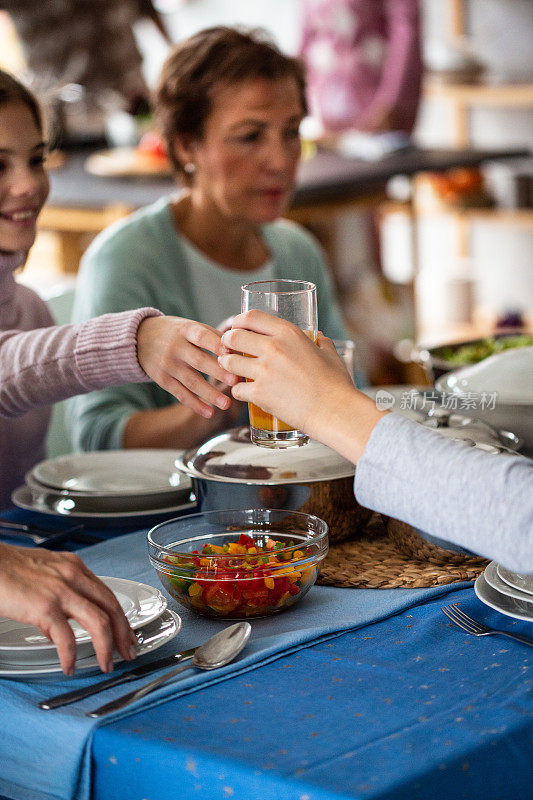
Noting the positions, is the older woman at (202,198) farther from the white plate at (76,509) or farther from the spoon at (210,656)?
the spoon at (210,656)

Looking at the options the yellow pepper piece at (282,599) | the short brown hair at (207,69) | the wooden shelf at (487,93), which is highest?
the wooden shelf at (487,93)

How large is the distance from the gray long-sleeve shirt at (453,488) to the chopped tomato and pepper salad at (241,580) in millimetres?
150

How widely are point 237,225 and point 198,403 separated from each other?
1047 mm

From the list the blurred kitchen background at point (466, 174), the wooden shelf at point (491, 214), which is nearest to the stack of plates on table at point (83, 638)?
the blurred kitchen background at point (466, 174)

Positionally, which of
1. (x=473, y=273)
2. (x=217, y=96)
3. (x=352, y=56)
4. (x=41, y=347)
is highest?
(x=352, y=56)

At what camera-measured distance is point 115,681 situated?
911 mm

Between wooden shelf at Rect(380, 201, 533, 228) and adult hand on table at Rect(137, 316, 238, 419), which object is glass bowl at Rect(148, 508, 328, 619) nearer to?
adult hand on table at Rect(137, 316, 238, 419)

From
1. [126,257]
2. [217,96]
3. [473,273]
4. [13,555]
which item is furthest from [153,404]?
[473,273]

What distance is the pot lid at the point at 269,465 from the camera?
1.20 m

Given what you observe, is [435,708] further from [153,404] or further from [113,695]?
[153,404]

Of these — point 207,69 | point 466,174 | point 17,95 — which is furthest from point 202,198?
point 466,174

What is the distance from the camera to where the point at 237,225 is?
7.17ft

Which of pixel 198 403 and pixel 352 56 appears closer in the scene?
pixel 198 403

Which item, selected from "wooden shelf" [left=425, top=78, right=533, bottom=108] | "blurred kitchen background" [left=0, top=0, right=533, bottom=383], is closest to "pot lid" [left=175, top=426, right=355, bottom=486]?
"blurred kitchen background" [left=0, top=0, right=533, bottom=383]
